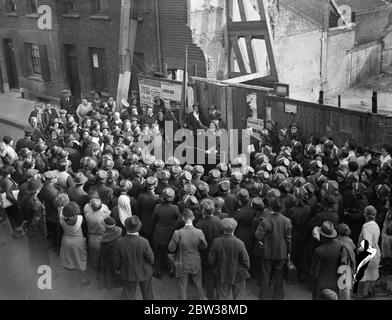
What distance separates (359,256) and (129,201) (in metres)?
3.53

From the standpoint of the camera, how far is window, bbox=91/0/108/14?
19.0 meters

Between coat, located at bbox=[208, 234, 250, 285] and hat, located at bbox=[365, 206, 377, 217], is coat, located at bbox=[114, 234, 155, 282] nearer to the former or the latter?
coat, located at bbox=[208, 234, 250, 285]

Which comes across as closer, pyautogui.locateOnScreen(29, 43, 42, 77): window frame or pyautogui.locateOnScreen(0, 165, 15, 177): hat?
pyautogui.locateOnScreen(0, 165, 15, 177): hat

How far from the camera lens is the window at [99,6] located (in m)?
19.0

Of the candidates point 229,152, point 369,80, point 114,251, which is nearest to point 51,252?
point 114,251

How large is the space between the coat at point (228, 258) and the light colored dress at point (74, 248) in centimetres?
214

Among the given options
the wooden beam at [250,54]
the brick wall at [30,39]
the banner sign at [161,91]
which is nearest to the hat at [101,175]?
the banner sign at [161,91]

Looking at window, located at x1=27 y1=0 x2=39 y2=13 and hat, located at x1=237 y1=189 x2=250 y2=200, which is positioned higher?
window, located at x1=27 y1=0 x2=39 y2=13

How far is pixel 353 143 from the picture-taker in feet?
31.5

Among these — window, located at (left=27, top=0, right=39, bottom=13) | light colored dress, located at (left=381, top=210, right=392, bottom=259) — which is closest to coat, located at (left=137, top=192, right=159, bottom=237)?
light colored dress, located at (left=381, top=210, right=392, bottom=259)

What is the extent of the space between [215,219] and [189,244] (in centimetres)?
53

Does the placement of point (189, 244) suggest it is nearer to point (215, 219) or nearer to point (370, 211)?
point (215, 219)

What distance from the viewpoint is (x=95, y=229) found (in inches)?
300

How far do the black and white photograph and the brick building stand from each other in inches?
3.1
